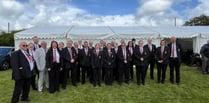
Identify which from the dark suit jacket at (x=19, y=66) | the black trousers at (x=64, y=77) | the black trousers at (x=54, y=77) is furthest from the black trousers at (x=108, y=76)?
the dark suit jacket at (x=19, y=66)

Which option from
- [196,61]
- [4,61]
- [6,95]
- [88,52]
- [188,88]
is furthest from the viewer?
[4,61]

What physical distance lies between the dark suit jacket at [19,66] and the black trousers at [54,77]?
159cm

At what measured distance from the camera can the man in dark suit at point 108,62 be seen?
35.9 ft

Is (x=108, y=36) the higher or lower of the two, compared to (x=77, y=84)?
higher

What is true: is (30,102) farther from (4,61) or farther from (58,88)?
(4,61)

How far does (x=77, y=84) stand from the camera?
36.8 feet

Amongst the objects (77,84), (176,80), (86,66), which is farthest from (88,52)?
(176,80)

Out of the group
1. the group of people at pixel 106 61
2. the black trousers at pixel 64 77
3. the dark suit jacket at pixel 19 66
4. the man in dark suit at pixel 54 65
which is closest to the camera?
the dark suit jacket at pixel 19 66

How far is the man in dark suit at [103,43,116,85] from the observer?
10.9 metres

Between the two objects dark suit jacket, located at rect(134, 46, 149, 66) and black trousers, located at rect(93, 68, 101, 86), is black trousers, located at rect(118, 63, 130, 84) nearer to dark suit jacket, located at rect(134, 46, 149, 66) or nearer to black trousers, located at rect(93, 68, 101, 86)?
dark suit jacket, located at rect(134, 46, 149, 66)

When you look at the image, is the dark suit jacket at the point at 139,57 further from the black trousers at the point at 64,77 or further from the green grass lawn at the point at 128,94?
the black trousers at the point at 64,77

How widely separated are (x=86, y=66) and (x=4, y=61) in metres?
7.84

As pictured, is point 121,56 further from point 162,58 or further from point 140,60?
point 162,58

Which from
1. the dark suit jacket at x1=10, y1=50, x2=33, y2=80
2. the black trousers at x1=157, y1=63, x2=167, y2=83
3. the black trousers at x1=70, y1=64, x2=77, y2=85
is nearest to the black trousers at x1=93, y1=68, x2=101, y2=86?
the black trousers at x1=70, y1=64, x2=77, y2=85
